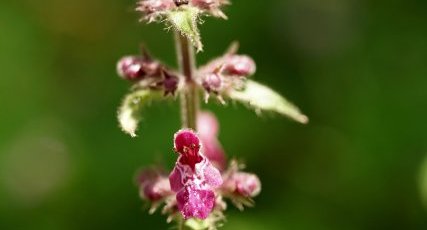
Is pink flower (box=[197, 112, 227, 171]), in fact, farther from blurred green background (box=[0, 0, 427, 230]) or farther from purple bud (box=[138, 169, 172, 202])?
blurred green background (box=[0, 0, 427, 230])

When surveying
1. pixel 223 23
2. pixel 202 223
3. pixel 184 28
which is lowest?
pixel 202 223

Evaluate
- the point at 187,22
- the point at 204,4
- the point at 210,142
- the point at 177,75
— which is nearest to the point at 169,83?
the point at 177,75

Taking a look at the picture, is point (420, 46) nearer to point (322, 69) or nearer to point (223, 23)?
point (322, 69)

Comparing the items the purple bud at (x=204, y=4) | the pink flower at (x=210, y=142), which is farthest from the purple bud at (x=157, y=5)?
the pink flower at (x=210, y=142)

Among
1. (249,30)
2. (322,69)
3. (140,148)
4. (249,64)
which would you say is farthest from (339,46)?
(249,64)

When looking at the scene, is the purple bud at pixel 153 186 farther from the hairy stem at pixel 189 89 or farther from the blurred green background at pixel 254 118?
the blurred green background at pixel 254 118

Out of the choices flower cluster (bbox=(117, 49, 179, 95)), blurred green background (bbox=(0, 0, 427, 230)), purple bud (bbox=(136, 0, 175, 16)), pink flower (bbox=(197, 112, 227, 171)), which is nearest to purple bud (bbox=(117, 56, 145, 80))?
flower cluster (bbox=(117, 49, 179, 95))
